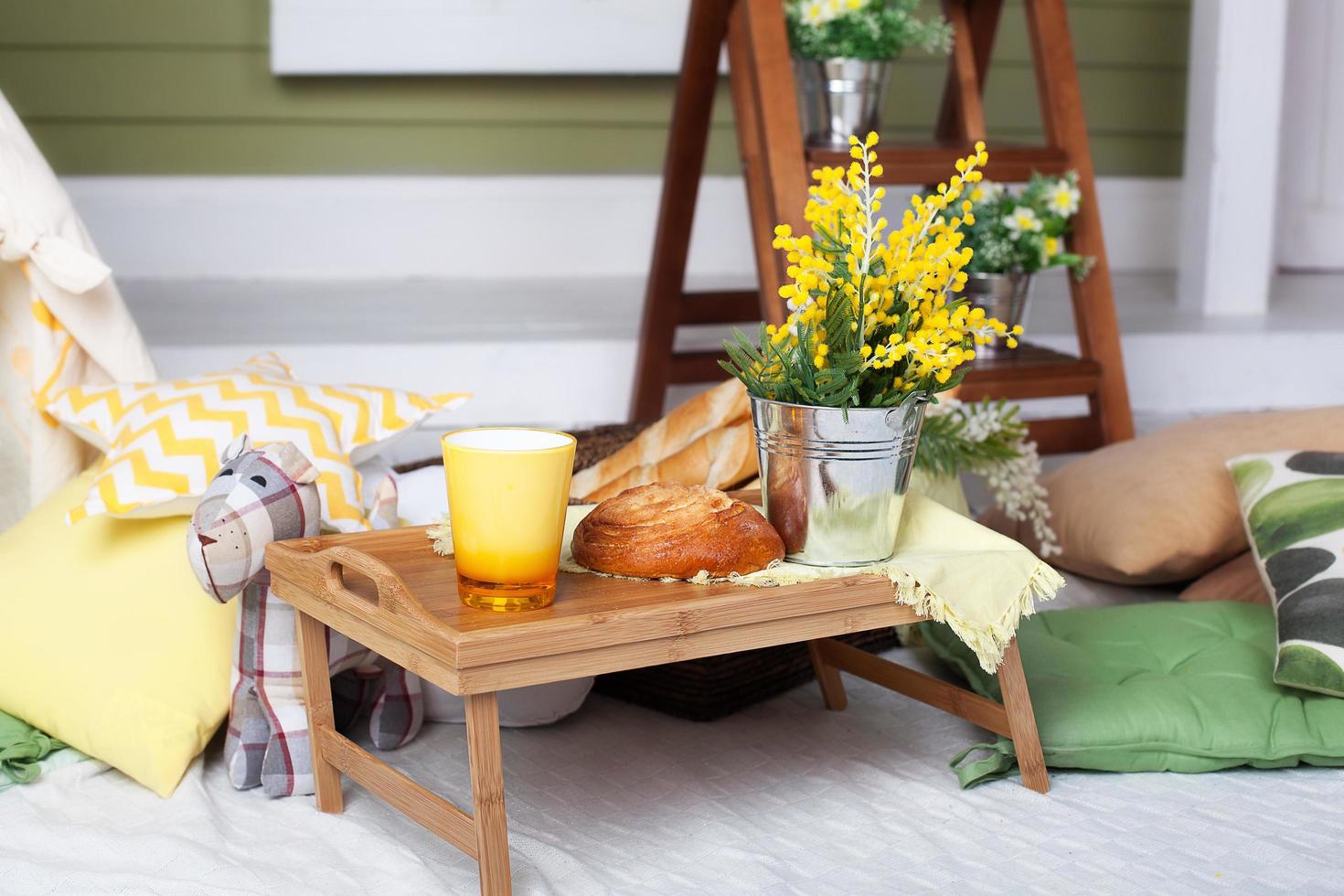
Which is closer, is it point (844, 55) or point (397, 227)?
point (844, 55)

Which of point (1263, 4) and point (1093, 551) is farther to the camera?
point (1263, 4)

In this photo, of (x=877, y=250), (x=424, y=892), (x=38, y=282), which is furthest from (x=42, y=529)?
(x=877, y=250)

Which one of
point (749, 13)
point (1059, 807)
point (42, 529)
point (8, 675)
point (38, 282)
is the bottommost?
point (1059, 807)

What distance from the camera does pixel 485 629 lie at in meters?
0.97

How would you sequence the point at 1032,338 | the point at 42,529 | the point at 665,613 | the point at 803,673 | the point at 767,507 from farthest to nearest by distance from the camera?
the point at 1032,338 < the point at 803,673 < the point at 42,529 < the point at 767,507 < the point at 665,613

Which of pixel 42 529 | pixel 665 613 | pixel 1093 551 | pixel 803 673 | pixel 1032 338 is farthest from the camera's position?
pixel 1032 338

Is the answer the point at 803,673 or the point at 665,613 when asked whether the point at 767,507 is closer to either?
the point at 665,613

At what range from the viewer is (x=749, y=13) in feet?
6.29

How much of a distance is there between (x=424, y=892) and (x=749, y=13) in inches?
51.1

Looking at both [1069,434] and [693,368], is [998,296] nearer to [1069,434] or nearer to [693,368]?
[1069,434]

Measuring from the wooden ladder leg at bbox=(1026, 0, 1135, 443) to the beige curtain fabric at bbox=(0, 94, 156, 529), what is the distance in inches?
53.7

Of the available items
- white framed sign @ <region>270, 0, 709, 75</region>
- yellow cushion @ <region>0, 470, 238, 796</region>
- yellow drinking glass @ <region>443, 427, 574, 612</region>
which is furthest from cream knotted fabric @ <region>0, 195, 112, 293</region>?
white framed sign @ <region>270, 0, 709, 75</region>

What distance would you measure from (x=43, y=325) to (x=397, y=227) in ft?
5.34

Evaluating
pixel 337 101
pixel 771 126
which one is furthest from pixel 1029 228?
pixel 337 101
